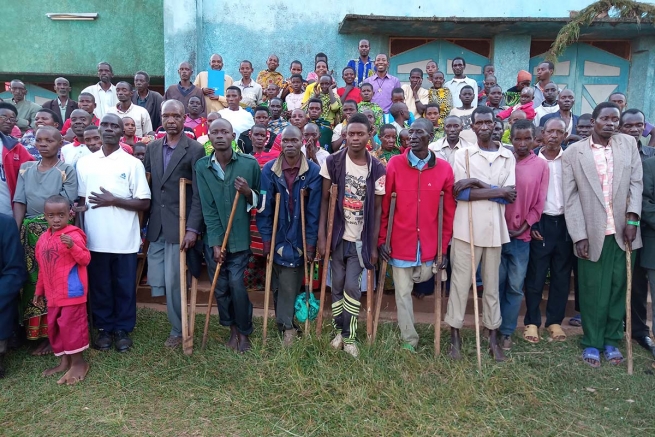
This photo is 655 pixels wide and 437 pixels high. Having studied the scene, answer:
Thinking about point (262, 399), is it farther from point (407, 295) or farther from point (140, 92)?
point (140, 92)

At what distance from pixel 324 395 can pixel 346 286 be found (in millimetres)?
983

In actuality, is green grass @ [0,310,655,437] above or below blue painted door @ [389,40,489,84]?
below

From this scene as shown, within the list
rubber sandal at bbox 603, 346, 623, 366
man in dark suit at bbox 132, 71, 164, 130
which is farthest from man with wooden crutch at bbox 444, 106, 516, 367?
man in dark suit at bbox 132, 71, 164, 130

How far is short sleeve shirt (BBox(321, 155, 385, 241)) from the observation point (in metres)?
4.05

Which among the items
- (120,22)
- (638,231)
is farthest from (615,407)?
(120,22)

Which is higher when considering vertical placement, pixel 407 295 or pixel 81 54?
pixel 81 54

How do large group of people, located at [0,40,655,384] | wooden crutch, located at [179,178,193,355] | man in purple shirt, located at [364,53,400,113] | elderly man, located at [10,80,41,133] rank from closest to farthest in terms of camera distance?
large group of people, located at [0,40,655,384], wooden crutch, located at [179,178,193,355], elderly man, located at [10,80,41,133], man in purple shirt, located at [364,53,400,113]

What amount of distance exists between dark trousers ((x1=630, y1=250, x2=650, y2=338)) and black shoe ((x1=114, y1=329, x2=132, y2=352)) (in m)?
4.56

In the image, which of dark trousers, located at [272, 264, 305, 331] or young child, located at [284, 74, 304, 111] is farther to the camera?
young child, located at [284, 74, 304, 111]

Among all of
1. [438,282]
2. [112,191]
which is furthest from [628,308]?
[112,191]

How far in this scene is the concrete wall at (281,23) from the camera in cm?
955

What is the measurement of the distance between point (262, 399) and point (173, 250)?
1.55 meters

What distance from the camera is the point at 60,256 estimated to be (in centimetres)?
375

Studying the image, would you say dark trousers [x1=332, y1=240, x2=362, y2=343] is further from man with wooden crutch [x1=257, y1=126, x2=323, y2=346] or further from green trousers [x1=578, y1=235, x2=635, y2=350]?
green trousers [x1=578, y1=235, x2=635, y2=350]
